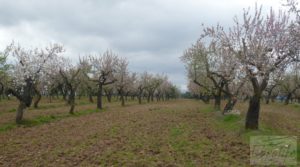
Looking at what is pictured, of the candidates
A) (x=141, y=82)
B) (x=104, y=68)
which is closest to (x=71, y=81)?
(x=104, y=68)

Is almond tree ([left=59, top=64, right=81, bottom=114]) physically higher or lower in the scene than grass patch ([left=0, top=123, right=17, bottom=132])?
higher

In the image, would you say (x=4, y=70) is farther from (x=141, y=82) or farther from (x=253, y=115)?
(x=141, y=82)

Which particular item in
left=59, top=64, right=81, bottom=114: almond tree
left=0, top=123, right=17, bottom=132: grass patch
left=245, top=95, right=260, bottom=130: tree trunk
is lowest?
left=0, top=123, right=17, bottom=132: grass patch

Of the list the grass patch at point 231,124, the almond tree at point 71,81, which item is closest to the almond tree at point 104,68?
the almond tree at point 71,81

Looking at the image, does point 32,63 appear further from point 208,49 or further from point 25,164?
point 208,49

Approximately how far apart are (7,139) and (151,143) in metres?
9.79

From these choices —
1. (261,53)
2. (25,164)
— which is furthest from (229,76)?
(25,164)

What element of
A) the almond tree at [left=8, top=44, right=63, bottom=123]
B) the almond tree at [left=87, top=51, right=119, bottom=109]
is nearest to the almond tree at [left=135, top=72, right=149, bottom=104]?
the almond tree at [left=87, top=51, right=119, bottom=109]

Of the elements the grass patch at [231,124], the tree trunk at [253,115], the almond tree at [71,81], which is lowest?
the grass patch at [231,124]

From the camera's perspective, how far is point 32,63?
28703 millimetres

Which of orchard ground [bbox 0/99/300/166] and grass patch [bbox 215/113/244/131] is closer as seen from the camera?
orchard ground [bbox 0/99/300/166]

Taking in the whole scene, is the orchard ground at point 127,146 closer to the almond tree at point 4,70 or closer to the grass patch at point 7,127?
the grass patch at point 7,127

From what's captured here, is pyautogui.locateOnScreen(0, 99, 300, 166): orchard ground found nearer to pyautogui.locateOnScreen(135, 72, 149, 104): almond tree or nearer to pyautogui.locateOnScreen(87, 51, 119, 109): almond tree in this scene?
pyautogui.locateOnScreen(87, 51, 119, 109): almond tree

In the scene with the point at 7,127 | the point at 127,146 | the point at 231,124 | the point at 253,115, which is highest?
the point at 253,115
